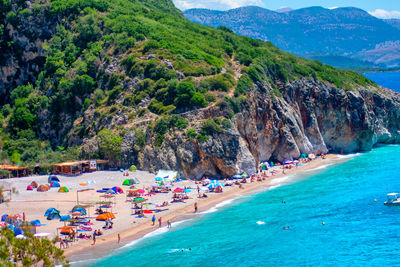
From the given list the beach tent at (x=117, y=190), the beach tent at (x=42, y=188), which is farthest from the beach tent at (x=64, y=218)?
the beach tent at (x=42, y=188)

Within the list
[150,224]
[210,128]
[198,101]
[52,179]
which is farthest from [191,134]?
[52,179]

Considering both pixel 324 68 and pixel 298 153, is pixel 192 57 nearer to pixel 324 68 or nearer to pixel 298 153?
pixel 298 153

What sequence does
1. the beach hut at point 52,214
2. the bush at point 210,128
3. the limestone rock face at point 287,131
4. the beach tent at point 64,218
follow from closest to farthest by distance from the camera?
the beach tent at point 64,218, the beach hut at point 52,214, the limestone rock face at point 287,131, the bush at point 210,128

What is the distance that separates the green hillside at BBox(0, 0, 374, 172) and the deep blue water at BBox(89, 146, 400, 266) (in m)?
14.9

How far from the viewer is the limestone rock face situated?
184 ft

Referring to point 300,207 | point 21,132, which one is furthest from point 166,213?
point 21,132

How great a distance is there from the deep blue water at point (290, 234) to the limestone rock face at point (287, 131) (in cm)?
862

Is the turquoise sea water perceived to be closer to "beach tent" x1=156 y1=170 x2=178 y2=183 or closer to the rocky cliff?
"beach tent" x1=156 y1=170 x2=178 y2=183

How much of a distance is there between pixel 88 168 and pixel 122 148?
505 centimetres

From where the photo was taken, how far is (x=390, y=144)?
85438 millimetres

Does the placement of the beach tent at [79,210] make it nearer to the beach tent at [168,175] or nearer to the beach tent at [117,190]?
the beach tent at [117,190]

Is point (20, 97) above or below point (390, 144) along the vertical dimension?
above

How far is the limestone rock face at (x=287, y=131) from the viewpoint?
184 feet

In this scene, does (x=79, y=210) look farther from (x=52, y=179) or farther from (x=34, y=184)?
(x=52, y=179)
